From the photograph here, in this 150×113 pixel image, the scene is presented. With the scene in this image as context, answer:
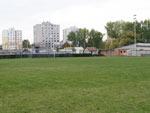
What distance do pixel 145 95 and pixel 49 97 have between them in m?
2.83

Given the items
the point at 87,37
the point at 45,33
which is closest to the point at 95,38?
the point at 87,37

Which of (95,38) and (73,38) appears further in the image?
(73,38)

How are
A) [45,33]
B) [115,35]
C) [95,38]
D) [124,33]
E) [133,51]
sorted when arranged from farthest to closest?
[45,33], [95,38], [115,35], [124,33], [133,51]

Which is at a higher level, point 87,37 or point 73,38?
point 87,37

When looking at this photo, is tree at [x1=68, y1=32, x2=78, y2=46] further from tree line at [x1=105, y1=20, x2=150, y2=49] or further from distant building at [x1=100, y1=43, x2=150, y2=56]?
distant building at [x1=100, y1=43, x2=150, y2=56]

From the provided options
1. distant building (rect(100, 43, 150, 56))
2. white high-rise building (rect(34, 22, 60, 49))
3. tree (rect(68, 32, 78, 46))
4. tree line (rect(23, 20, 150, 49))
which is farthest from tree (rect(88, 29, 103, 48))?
white high-rise building (rect(34, 22, 60, 49))

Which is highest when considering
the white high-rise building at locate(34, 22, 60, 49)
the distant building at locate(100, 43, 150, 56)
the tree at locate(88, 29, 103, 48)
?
the white high-rise building at locate(34, 22, 60, 49)

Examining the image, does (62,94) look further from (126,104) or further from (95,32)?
(95,32)

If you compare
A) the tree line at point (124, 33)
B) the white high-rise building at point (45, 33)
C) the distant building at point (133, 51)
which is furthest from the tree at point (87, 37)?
the distant building at point (133, 51)

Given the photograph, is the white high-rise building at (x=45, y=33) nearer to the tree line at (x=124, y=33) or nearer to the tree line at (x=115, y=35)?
the tree line at (x=115, y=35)

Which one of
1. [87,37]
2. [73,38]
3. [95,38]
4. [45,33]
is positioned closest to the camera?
[95,38]

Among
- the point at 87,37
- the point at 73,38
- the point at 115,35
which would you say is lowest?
the point at 115,35

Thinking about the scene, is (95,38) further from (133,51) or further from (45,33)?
(45,33)

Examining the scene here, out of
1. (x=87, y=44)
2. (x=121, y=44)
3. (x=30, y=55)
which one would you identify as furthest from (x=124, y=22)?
(x=30, y=55)
